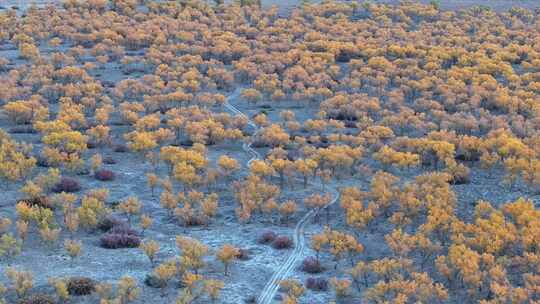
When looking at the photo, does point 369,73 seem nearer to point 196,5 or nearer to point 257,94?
point 257,94

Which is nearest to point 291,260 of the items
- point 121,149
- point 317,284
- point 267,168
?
point 317,284

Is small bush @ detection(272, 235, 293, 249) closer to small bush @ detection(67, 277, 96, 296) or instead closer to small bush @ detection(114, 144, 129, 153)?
small bush @ detection(67, 277, 96, 296)

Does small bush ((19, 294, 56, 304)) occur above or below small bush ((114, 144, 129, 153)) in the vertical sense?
above

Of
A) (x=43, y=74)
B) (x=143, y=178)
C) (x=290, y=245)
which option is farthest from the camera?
(x=43, y=74)

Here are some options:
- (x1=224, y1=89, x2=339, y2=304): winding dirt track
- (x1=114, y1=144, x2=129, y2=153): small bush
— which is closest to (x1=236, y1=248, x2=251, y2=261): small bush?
(x1=224, y1=89, x2=339, y2=304): winding dirt track

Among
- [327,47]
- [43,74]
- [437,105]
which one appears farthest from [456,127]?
[43,74]

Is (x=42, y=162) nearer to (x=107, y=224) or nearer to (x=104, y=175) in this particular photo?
(x=104, y=175)
